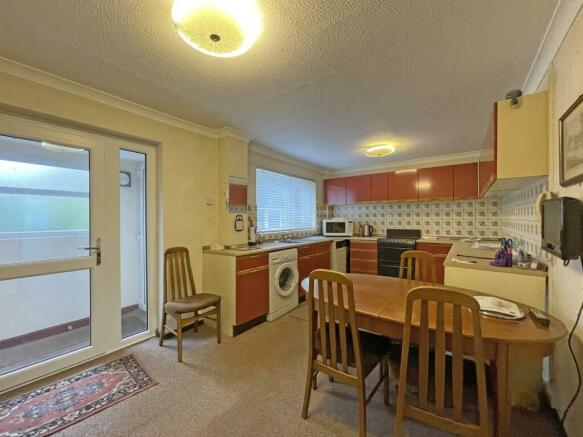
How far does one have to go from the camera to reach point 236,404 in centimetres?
168

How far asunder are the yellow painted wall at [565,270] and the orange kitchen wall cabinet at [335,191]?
3.58 metres

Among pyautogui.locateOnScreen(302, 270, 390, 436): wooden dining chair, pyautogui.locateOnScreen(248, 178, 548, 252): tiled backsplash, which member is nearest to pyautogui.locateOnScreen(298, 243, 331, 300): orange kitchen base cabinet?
pyautogui.locateOnScreen(248, 178, 548, 252): tiled backsplash

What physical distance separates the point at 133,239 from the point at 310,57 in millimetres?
2477

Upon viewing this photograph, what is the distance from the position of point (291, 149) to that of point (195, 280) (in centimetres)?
226

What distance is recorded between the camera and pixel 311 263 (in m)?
3.84

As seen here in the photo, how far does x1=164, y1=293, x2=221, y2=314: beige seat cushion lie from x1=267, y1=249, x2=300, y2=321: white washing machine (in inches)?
31.4

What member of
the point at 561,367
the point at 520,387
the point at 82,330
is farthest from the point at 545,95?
the point at 82,330

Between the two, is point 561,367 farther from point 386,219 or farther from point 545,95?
point 386,219

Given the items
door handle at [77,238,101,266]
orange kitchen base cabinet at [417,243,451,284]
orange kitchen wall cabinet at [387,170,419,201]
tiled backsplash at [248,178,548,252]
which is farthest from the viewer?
orange kitchen wall cabinet at [387,170,419,201]

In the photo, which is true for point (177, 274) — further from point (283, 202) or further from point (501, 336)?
point (501, 336)

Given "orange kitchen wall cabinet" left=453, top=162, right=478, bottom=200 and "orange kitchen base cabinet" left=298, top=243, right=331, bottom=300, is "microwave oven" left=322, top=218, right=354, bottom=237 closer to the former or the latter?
"orange kitchen base cabinet" left=298, top=243, right=331, bottom=300

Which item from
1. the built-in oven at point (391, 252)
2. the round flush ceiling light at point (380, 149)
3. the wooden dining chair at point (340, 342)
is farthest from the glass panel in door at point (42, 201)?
the built-in oven at point (391, 252)

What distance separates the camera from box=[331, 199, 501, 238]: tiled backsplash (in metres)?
4.08

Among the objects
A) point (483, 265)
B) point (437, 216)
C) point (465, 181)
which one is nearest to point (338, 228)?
point (437, 216)
